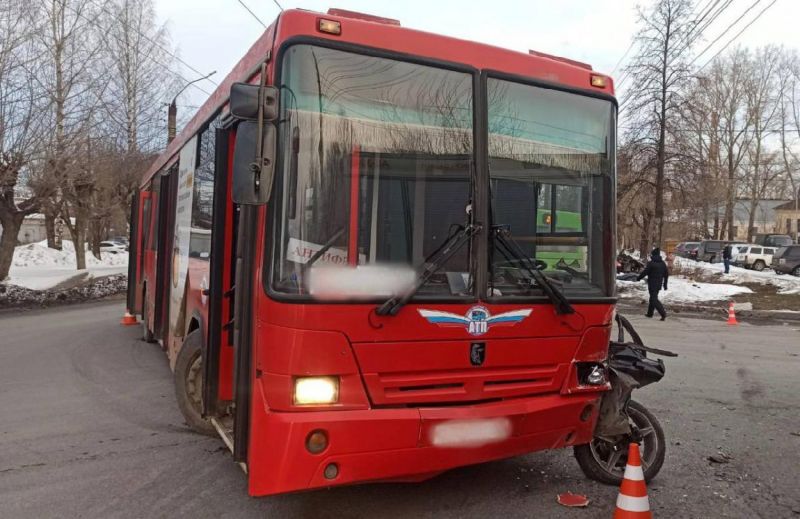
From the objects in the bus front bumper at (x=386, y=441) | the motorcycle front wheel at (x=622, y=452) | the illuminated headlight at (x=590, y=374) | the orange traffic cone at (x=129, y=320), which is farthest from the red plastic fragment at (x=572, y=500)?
the orange traffic cone at (x=129, y=320)

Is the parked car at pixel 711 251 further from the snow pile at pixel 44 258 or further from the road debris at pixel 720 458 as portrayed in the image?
the road debris at pixel 720 458

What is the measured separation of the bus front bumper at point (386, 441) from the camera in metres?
3.13

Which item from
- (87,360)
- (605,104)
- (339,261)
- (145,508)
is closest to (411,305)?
(339,261)

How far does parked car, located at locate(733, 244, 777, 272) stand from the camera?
38.4 m

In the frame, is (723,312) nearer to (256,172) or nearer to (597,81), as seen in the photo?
(597,81)

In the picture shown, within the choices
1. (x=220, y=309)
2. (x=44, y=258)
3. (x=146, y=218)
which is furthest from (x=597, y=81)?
(x=44, y=258)

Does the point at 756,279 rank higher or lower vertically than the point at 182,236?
lower

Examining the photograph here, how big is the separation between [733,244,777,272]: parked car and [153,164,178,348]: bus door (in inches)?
1550

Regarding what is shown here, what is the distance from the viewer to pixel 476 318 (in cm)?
350

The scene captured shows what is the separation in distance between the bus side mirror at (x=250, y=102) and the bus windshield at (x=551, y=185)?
1265 mm

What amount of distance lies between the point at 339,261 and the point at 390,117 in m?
0.85

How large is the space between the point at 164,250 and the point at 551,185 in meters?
4.99

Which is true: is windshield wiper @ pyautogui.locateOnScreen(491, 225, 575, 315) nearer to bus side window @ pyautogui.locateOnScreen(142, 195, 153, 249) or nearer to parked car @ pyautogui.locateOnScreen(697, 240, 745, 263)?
bus side window @ pyautogui.locateOnScreen(142, 195, 153, 249)

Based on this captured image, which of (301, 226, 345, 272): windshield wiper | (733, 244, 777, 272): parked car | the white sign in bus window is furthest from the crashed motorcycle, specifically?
(733, 244, 777, 272): parked car
